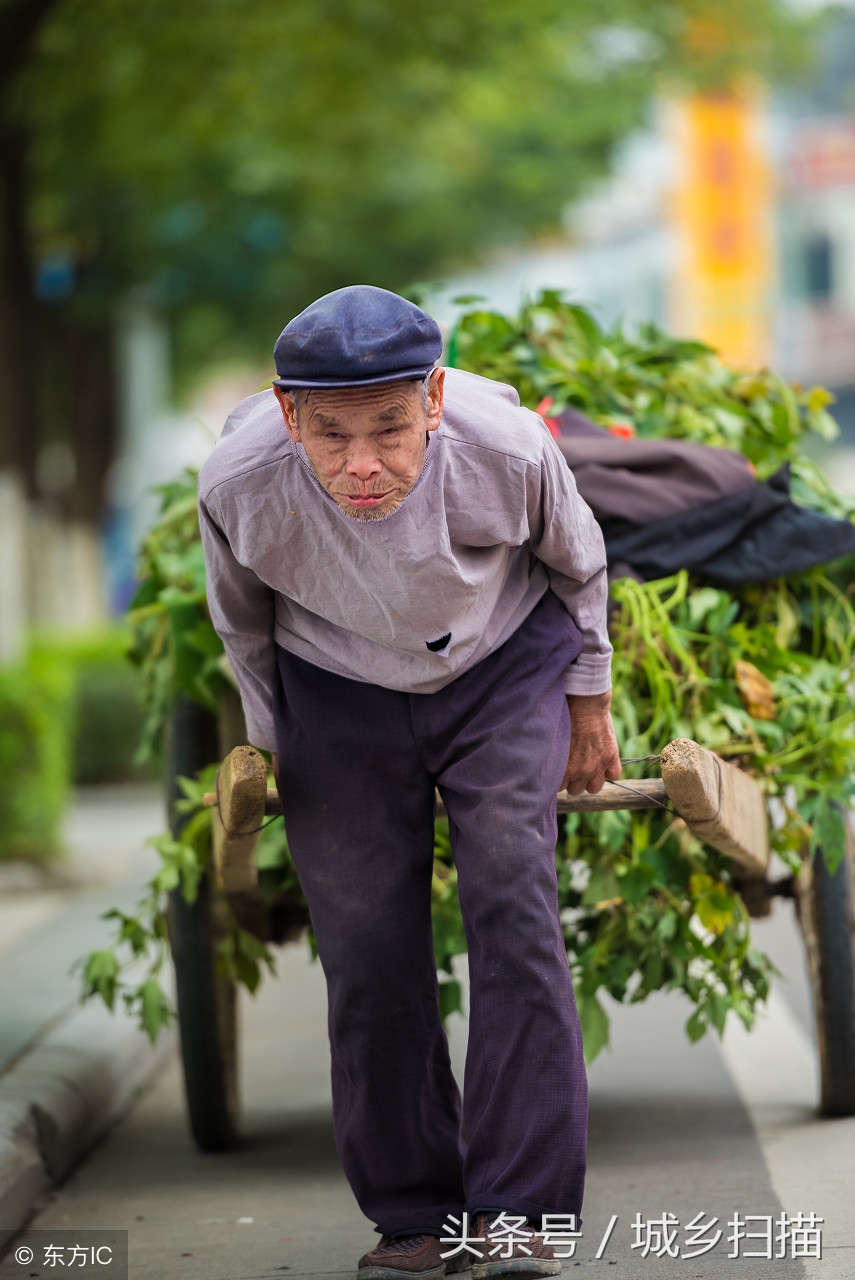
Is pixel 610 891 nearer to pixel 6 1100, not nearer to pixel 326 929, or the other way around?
pixel 326 929

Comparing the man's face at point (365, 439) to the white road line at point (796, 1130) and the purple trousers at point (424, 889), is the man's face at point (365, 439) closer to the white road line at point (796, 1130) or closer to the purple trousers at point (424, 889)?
the purple trousers at point (424, 889)

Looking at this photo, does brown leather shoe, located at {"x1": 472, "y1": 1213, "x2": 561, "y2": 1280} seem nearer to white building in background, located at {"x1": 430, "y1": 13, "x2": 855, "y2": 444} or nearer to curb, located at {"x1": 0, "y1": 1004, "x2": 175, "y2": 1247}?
curb, located at {"x1": 0, "y1": 1004, "x2": 175, "y2": 1247}

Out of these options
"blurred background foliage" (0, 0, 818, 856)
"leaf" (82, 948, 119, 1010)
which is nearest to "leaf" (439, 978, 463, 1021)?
"leaf" (82, 948, 119, 1010)

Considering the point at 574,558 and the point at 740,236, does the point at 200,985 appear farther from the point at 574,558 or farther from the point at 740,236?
the point at 740,236

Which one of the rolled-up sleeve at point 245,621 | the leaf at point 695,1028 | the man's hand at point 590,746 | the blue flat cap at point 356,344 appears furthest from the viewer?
the leaf at point 695,1028

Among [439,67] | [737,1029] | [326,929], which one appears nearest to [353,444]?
[326,929]

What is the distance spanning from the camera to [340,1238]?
3.59 metres

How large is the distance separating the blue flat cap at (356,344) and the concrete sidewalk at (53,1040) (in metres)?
1.93

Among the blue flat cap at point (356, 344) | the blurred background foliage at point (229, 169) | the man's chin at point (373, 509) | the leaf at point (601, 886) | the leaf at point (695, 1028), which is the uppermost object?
the blurred background foliage at point (229, 169)

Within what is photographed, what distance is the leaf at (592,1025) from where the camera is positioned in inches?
152

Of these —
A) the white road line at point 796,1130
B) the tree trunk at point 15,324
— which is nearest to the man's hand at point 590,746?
the white road line at point 796,1130

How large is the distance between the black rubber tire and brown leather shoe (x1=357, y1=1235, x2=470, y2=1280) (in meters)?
1.11

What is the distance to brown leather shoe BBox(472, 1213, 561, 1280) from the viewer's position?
2812 mm

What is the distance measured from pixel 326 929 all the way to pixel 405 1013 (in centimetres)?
19
